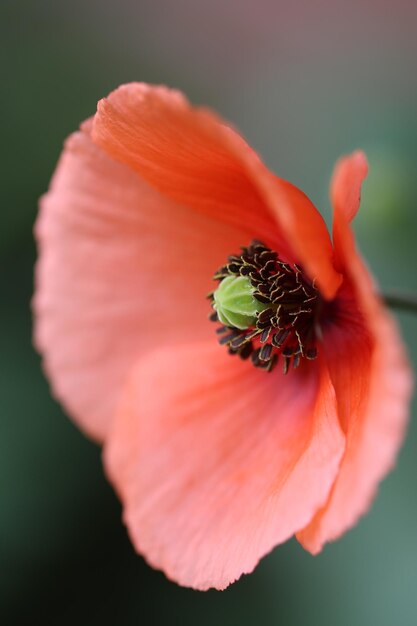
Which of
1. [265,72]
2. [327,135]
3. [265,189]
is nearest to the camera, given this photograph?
[265,189]

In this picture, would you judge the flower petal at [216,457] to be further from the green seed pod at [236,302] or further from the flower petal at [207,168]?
the flower petal at [207,168]

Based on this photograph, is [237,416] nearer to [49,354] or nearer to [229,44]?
[49,354]

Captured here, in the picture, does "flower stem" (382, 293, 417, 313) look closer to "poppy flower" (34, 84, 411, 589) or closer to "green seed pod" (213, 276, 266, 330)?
"poppy flower" (34, 84, 411, 589)

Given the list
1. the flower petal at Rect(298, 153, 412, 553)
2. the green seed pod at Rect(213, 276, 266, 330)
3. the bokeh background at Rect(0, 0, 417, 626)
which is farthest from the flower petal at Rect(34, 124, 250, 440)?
the bokeh background at Rect(0, 0, 417, 626)

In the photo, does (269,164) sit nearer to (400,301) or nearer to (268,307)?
(268,307)

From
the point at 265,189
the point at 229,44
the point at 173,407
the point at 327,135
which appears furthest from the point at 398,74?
the point at 265,189

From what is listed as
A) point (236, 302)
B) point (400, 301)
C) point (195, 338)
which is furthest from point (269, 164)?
point (400, 301)
